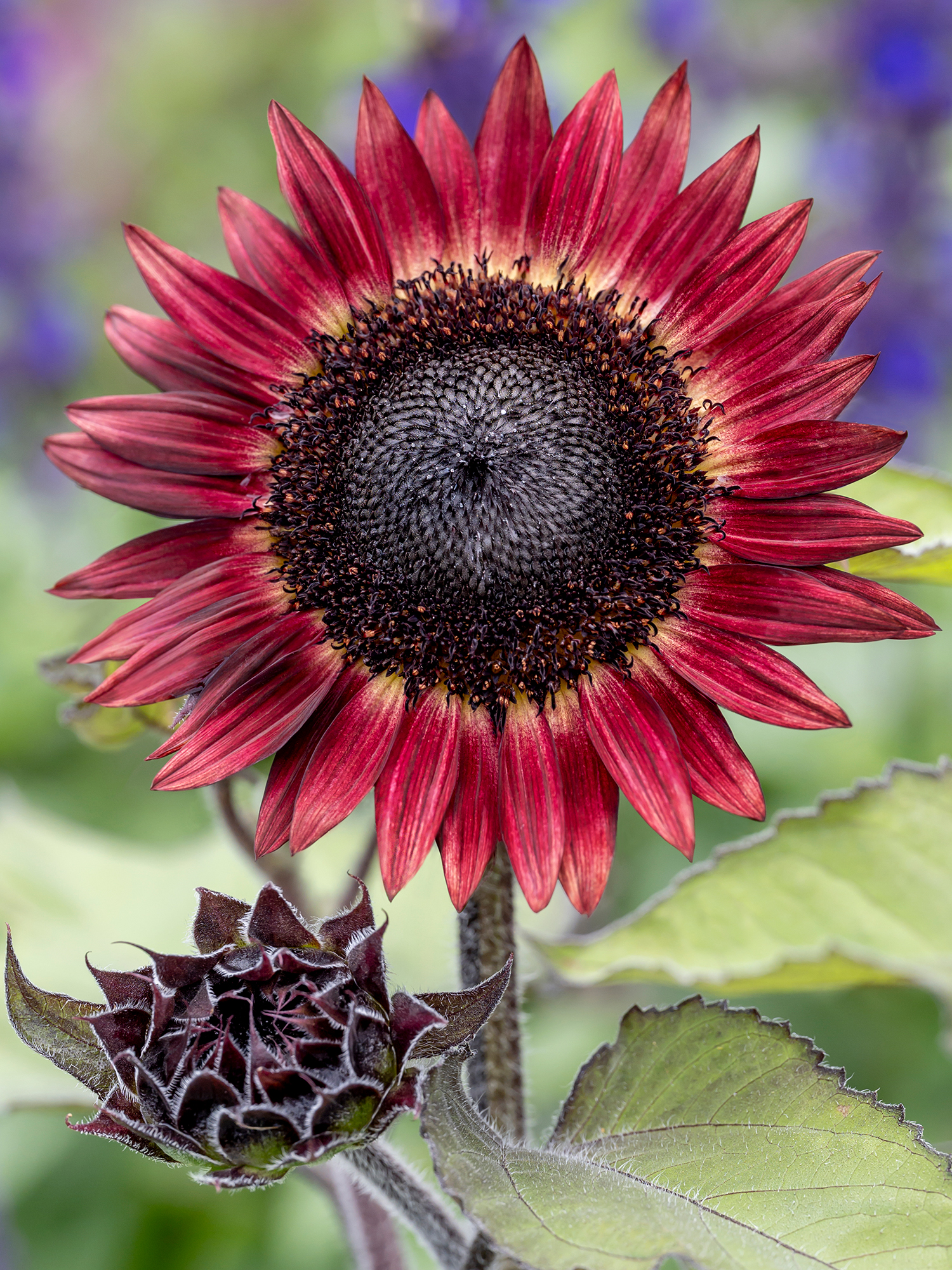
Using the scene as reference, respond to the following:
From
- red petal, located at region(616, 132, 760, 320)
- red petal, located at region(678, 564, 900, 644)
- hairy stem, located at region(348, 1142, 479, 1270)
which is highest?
red petal, located at region(616, 132, 760, 320)

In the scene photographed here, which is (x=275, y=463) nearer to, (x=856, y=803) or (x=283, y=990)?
(x=283, y=990)

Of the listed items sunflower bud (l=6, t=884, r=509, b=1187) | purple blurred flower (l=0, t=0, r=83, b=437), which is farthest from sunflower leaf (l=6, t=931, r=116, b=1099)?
purple blurred flower (l=0, t=0, r=83, b=437)

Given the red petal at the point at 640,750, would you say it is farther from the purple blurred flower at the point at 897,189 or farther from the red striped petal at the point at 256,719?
the purple blurred flower at the point at 897,189

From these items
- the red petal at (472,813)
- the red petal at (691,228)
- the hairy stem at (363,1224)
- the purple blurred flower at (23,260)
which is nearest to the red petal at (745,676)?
the red petal at (472,813)

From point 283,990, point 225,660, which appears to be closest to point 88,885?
point 225,660

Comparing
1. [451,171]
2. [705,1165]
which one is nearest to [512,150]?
[451,171]

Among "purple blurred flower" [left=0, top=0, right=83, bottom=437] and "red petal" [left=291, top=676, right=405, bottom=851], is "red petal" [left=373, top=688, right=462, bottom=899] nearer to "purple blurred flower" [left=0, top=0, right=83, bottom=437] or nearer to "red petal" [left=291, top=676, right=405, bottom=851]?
"red petal" [left=291, top=676, right=405, bottom=851]
